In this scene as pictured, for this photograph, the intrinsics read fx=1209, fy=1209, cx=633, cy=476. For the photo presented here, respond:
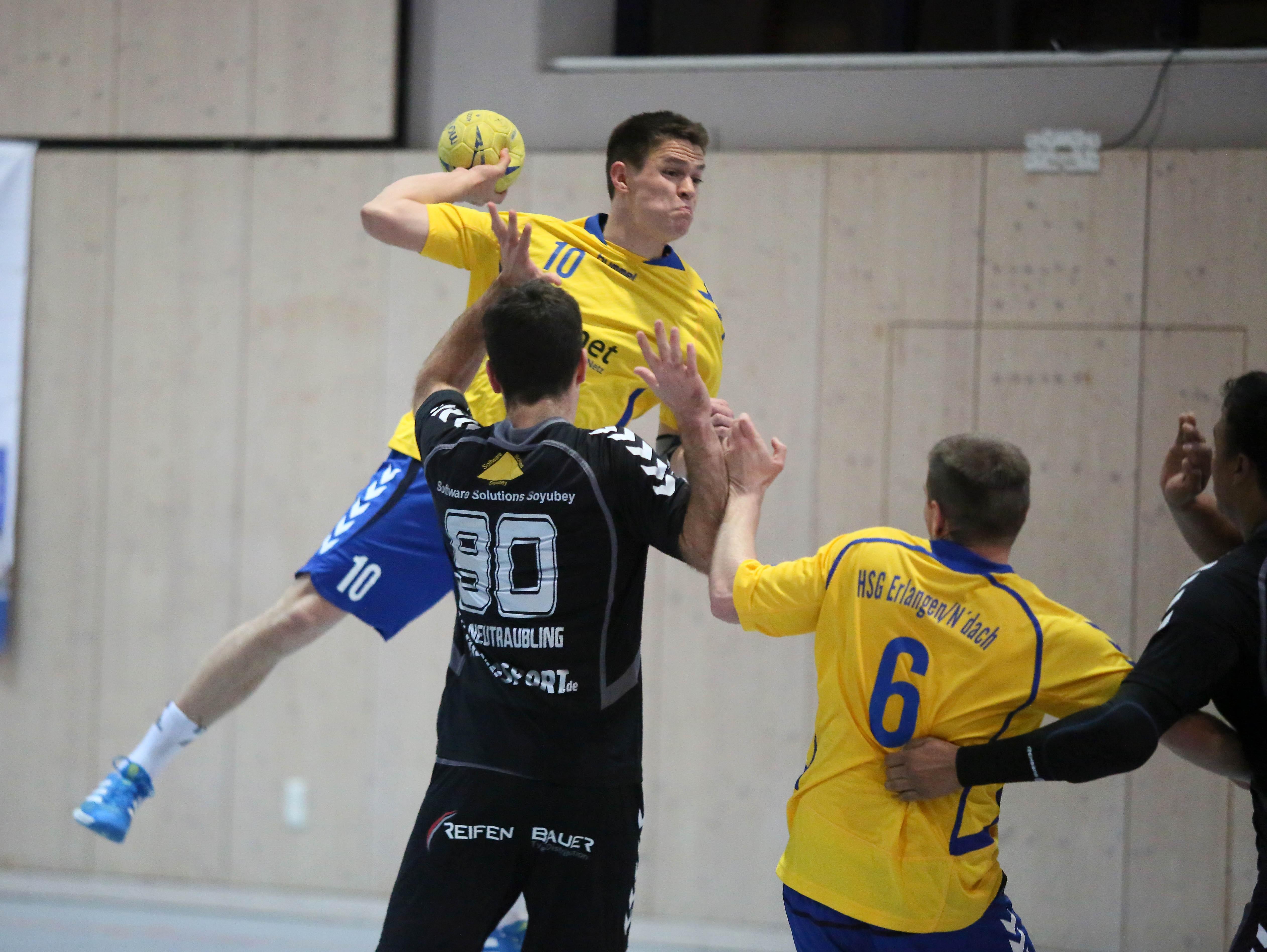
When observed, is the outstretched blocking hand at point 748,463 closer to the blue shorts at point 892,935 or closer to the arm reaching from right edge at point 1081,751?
the arm reaching from right edge at point 1081,751

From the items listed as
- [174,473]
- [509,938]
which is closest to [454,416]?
[509,938]

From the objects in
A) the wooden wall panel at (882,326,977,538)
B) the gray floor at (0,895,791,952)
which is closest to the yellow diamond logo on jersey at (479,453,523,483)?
the wooden wall panel at (882,326,977,538)

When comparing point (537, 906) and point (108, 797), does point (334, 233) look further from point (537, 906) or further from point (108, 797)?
point (537, 906)

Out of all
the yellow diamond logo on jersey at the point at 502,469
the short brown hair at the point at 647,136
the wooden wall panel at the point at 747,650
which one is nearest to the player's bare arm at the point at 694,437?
the yellow diamond logo on jersey at the point at 502,469

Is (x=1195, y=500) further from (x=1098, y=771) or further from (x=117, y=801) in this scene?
(x=117, y=801)

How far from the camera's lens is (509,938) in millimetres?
3785

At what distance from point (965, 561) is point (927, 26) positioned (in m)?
4.22

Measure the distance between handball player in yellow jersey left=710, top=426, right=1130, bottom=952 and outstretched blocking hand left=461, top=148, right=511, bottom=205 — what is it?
1.39 m

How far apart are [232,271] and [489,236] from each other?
3.34m

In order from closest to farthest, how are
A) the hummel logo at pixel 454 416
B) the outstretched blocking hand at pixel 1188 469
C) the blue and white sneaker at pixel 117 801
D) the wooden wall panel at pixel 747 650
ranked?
the hummel logo at pixel 454 416 < the outstretched blocking hand at pixel 1188 469 < the blue and white sneaker at pixel 117 801 < the wooden wall panel at pixel 747 650

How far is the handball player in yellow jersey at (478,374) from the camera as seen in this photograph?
332 centimetres

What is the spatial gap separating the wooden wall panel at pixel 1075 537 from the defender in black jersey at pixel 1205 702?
9.76ft

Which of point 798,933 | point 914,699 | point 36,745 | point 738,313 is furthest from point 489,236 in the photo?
point 36,745

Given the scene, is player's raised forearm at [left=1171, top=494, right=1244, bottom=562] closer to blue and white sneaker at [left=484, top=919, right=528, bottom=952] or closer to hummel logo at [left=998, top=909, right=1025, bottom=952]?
hummel logo at [left=998, top=909, right=1025, bottom=952]
